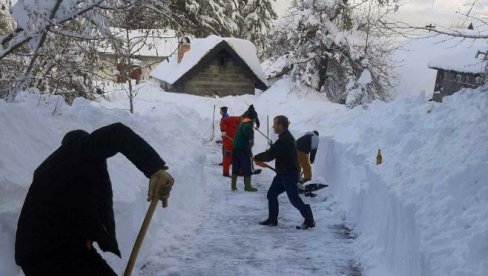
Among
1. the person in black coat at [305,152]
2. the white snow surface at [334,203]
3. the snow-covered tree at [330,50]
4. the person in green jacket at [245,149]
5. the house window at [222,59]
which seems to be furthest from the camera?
the house window at [222,59]

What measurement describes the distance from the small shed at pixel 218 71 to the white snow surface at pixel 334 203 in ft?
68.6

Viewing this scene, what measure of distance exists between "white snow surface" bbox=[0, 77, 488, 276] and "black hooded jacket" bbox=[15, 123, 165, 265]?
114 cm

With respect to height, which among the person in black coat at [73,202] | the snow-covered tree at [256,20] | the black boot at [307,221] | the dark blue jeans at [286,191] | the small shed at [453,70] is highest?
the snow-covered tree at [256,20]

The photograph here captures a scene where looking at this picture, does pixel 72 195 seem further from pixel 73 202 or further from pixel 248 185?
pixel 248 185

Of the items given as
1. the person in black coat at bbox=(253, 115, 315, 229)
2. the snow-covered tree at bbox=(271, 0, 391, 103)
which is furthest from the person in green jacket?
the snow-covered tree at bbox=(271, 0, 391, 103)

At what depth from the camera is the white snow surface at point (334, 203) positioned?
4430mm

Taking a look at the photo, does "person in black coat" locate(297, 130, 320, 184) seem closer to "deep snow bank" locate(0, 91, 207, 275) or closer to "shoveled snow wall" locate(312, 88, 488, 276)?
"shoveled snow wall" locate(312, 88, 488, 276)

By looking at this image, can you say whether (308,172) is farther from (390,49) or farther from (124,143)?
(390,49)

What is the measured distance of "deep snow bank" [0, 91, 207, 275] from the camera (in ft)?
13.1

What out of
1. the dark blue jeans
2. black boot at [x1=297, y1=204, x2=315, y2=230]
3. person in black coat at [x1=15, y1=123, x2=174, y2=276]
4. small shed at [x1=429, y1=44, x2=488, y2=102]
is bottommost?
black boot at [x1=297, y1=204, x2=315, y2=230]

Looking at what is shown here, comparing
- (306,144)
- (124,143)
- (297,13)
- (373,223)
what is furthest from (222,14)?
(124,143)

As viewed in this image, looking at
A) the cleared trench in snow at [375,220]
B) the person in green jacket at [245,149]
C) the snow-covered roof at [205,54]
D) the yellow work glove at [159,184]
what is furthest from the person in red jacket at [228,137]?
the snow-covered roof at [205,54]

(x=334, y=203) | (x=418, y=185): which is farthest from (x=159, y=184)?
(x=334, y=203)

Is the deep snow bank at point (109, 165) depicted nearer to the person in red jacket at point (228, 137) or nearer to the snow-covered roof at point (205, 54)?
the person in red jacket at point (228, 137)
